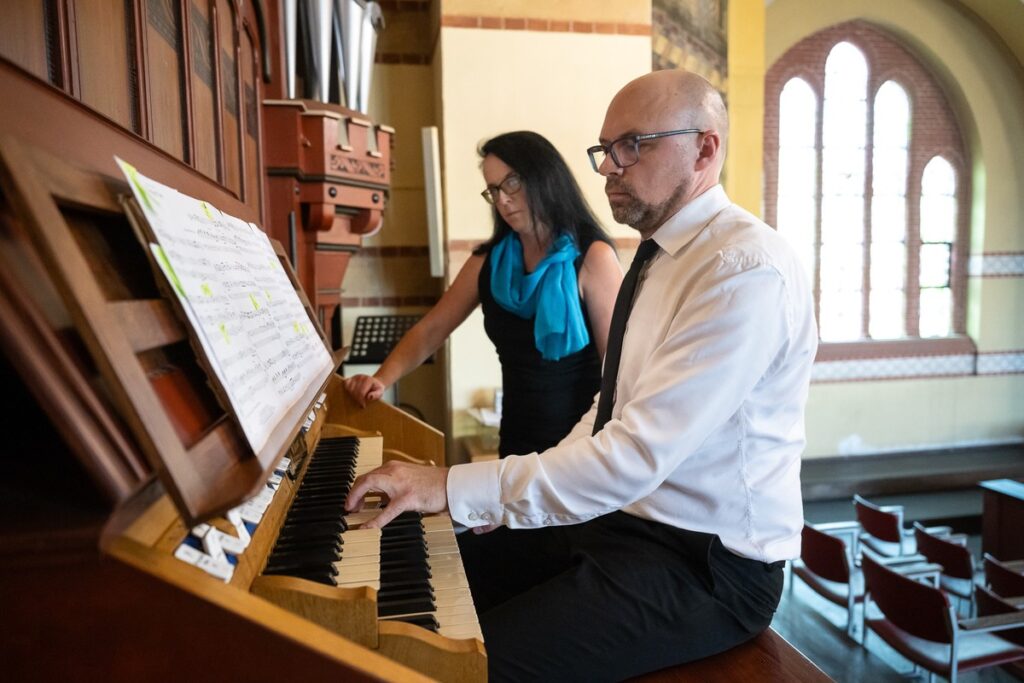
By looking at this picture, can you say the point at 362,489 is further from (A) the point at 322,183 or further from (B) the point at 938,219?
(B) the point at 938,219

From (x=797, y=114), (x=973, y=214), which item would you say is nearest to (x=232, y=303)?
(x=797, y=114)

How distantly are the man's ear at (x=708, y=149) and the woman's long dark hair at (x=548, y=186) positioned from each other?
2.52ft

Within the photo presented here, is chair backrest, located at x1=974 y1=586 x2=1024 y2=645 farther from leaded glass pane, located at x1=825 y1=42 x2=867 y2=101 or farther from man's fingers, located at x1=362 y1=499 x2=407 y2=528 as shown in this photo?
leaded glass pane, located at x1=825 y1=42 x2=867 y2=101

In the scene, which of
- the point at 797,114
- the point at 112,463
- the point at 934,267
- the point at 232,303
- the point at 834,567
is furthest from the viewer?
the point at 934,267

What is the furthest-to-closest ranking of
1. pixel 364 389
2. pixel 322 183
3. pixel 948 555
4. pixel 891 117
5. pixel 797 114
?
pixel 891 117, pixel 797 114, pixel 948 555, pixel 322 183, pixel 364 389

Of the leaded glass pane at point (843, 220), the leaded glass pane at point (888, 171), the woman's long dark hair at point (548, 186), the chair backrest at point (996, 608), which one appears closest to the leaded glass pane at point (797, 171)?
the leaded glass pane at point (843, 220)

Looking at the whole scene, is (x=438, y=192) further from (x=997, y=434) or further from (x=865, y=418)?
(x=997, y=434)

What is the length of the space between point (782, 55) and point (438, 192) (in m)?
5.13

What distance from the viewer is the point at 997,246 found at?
8312mm

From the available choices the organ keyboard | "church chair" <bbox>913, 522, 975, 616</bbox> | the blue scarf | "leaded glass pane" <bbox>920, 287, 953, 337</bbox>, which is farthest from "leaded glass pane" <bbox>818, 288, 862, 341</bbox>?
the organ keyboard

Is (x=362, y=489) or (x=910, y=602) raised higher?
(x=362, y=489)

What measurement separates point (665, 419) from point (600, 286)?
105 centimetres

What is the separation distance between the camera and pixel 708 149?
158cm

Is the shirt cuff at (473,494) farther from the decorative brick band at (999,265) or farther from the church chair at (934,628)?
the decorative brick band at (999,265)
